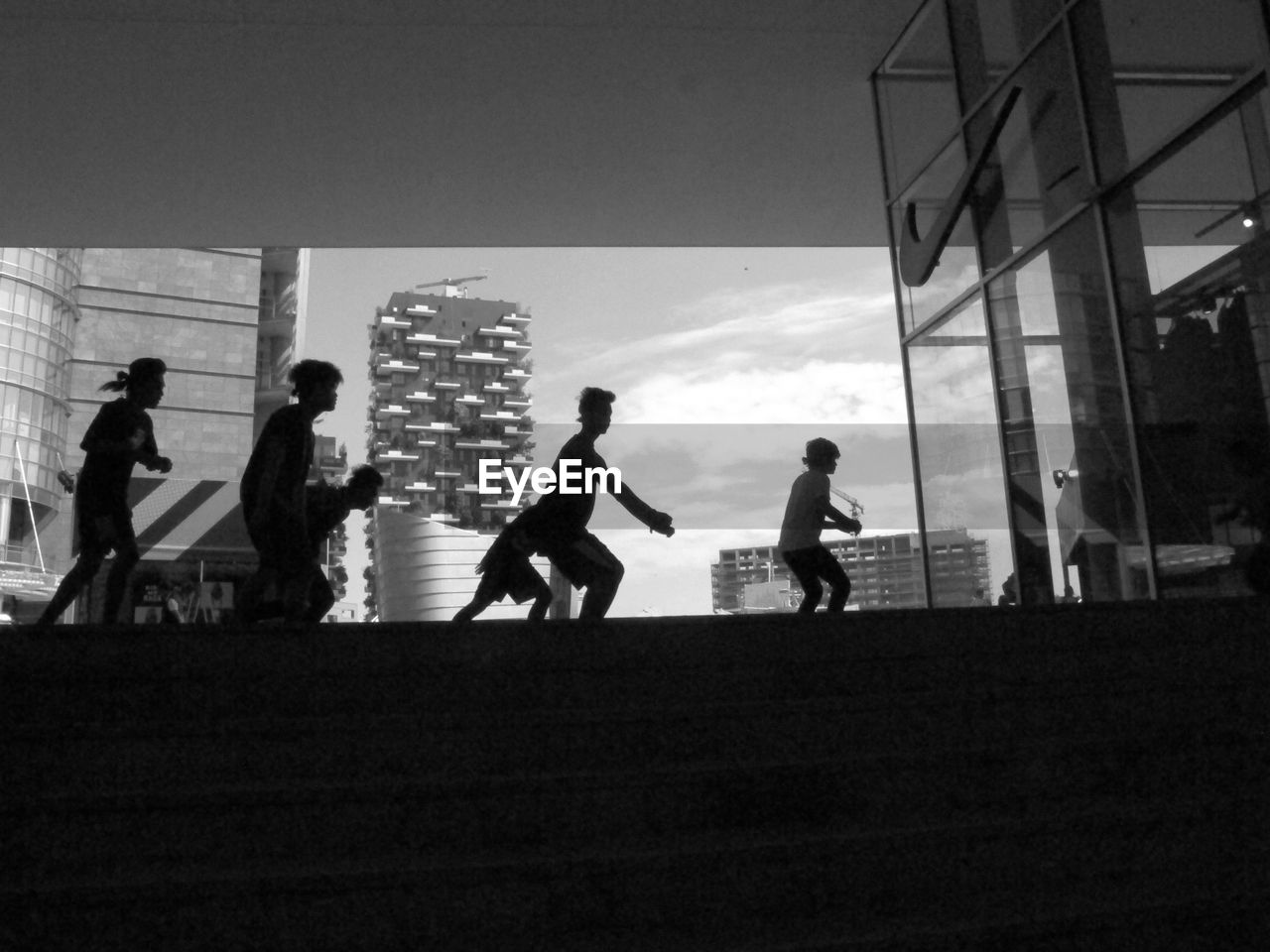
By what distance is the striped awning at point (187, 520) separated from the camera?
11.7 metres

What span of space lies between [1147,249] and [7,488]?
Result: 34401 millimetres

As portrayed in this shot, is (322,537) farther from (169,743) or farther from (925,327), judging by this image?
(925,327)

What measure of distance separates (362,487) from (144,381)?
1237 millimetres

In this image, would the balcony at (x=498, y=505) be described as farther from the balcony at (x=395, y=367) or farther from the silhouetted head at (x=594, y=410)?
the silhouetted head at (x=594, y=410)

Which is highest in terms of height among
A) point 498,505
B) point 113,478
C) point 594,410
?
point 498,505

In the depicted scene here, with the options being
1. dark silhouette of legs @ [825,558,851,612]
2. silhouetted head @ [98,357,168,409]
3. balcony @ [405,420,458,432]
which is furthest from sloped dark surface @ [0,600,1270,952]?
balcony @ [405,420,458,432]

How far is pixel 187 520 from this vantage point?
38.8ft

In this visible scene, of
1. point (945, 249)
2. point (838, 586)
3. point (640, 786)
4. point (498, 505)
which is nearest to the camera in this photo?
point (640, 786)

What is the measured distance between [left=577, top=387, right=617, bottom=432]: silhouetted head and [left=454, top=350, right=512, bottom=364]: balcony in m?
43.7

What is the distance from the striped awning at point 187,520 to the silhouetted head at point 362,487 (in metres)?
6.17

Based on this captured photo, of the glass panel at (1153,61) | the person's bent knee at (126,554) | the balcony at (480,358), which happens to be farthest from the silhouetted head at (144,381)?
the balcony at (480,358)

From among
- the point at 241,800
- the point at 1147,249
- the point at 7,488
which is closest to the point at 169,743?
the point at 241,800

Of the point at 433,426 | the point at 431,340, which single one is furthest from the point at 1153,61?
the point at 431,340

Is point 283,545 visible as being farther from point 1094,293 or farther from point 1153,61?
point 1153,61
